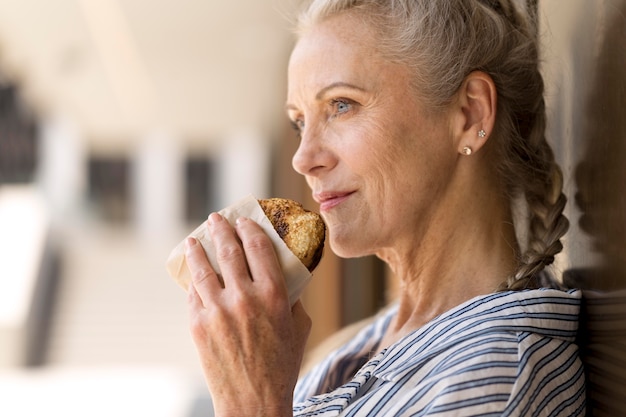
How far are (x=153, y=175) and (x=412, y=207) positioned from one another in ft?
38.2

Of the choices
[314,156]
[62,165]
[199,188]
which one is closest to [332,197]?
[314,156]

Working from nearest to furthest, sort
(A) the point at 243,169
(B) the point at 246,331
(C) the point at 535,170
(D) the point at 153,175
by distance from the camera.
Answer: (B) the point at 246,331 < (C) the point at 535,170 < (A) the point at 243,169 < (D) the point at 153,175

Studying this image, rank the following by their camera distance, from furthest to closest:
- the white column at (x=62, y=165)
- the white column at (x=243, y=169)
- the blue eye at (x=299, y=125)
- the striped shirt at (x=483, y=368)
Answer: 1. the white column at (x=243, y=169)
2. the white column at (x=62, y=165)
3. the blue eye at (x=299, y=125)
4. the striped shirt at (x=483, y=368)

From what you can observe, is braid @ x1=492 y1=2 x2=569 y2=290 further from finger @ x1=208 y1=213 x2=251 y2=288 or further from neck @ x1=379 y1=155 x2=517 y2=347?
finger @ x1=208 y1=213 x2=251 y2=288

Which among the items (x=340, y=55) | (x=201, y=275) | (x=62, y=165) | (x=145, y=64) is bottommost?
(x=201, y=275)

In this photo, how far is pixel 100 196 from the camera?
12.6m

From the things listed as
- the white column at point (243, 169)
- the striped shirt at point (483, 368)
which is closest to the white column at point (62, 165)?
the white column at point (243, 169)

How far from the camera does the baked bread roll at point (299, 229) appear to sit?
4.29ft

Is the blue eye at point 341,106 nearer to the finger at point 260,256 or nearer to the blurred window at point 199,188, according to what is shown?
the finger at point 260,256

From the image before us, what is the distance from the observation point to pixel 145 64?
479 inches

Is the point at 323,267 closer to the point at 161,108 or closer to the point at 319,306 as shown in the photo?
the point at 319,306

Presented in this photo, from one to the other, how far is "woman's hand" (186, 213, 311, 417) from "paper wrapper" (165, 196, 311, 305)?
24mm

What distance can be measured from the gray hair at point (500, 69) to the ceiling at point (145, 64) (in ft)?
24.2

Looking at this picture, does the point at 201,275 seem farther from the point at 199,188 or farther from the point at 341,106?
the point at 199,188
